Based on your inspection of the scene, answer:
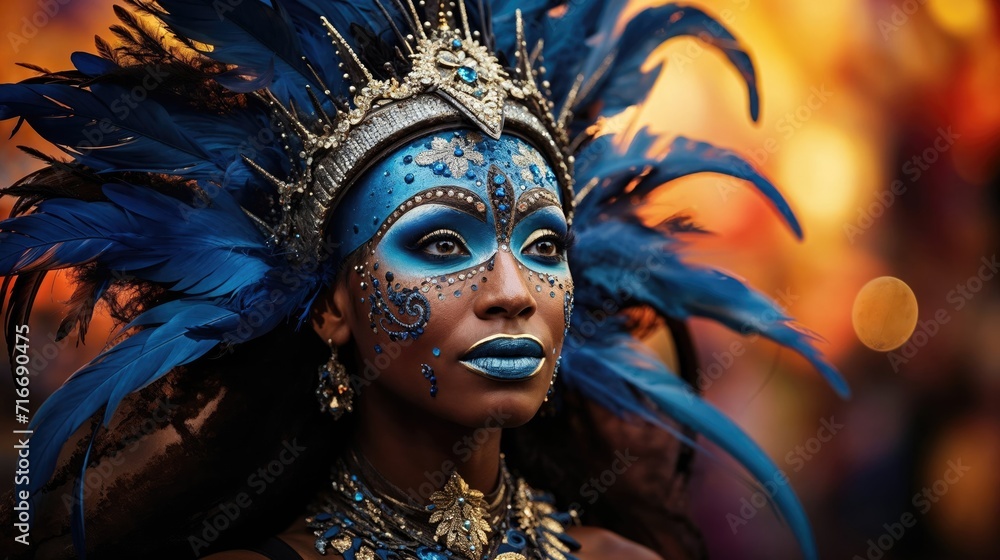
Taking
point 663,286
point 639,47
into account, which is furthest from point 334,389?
point 639,47

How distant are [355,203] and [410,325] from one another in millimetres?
402

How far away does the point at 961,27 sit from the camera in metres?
6.98

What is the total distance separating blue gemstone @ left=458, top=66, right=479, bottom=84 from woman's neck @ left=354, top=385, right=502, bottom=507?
2.97 feet

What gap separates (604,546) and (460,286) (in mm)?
1170

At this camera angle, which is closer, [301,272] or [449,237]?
[449,237]

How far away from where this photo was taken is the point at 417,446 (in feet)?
9.30

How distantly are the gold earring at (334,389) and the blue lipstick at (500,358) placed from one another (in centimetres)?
49

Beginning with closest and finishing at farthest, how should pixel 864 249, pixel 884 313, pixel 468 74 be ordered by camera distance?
pixel 468 74, pixel 884 313, pixel 864 249

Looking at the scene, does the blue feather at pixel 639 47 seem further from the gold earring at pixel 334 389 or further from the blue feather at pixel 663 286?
the gold earring at pixel 334 389

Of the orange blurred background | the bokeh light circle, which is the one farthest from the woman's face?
the bokeh light circle

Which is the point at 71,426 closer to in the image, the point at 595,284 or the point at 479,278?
the point at 479,278

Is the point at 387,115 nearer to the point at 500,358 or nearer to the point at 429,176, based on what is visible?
the point at 429,176

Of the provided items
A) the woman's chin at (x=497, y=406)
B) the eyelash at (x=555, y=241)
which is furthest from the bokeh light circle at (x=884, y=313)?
the woman's chin at (x=497, y=406)

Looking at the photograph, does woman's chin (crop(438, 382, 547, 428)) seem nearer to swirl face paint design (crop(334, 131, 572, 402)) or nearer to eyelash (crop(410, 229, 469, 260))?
swirl face paint design (crop(334, 131, 572, 402))
